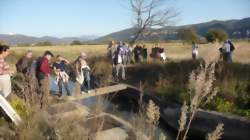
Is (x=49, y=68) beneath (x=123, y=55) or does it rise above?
above

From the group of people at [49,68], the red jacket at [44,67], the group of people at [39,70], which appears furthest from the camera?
the red jacket at [44,67]

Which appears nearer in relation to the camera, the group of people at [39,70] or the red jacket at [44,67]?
the group of people at [39,70]

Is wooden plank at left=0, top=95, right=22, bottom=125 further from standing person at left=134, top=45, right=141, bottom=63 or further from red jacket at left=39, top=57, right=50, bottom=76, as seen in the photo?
standing person at left=134, top=45, right=141, bottom=63

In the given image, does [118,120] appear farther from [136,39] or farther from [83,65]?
[136,39]

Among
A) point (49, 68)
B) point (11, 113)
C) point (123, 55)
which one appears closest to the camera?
point (11, 113)

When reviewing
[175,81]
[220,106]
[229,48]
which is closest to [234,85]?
[220,106]

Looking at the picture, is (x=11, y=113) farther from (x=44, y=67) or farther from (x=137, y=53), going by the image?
(x=137, y=53)

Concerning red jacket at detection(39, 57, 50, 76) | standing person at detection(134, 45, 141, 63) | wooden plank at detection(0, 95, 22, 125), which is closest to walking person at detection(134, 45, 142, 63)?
standing person at detection(134, 45, 141, 63)

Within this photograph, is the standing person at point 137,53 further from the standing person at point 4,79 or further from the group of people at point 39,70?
the standing person at point 4,79

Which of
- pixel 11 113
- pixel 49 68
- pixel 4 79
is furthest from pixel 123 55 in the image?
pixel 11 113

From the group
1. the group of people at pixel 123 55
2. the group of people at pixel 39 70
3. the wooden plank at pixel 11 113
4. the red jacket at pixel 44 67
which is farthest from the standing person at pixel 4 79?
the group of people at pixel 123 55

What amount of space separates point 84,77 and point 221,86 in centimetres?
547

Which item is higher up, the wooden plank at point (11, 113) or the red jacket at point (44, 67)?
the red jacket at point (44, 67)

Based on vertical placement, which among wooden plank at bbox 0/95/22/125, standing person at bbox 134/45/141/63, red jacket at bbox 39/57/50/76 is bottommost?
standing person at bbox 134/45/141/63
